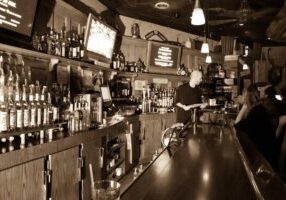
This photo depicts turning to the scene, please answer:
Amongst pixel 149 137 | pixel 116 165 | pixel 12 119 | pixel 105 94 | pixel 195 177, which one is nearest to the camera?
pixel 195 177

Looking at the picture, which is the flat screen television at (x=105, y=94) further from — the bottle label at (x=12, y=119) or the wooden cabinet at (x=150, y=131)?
the bottle label at (x=12, y=119)

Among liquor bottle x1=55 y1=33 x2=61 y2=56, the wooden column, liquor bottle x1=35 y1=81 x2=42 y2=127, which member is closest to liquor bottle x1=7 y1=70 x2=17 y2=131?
liquor bottle x1=35 y1=81 x2=42 y2=127

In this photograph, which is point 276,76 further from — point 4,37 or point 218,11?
point 4,37

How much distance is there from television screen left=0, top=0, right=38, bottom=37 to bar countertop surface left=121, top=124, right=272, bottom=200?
70.3 inches

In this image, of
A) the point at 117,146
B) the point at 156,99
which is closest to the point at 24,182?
the point at 117,146

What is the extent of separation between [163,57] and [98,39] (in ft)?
9.27

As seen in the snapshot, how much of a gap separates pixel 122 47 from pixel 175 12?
1.34 meters

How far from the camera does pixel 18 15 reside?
9.93ft

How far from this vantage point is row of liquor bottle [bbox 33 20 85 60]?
11.8 feet

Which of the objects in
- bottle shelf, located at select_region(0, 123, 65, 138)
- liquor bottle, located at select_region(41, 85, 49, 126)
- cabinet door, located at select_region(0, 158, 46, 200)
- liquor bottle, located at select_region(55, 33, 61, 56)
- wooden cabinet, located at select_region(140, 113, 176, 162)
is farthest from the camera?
wooden cabinet, located at select_region(140, 113, 176, 162)

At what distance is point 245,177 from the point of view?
185 cm

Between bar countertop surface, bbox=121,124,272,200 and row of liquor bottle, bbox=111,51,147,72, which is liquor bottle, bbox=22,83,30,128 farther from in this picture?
row of liquor bottle, bbox=111,51,147,72

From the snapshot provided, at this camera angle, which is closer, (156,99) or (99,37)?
(99,37)

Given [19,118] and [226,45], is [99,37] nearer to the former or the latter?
[19,118]
